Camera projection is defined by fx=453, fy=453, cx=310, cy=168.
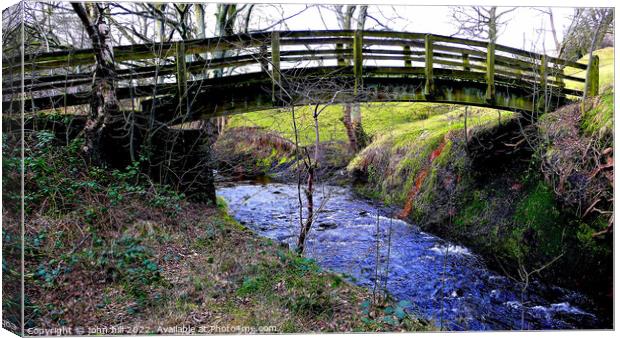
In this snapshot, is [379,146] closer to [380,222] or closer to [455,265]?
[380,222]

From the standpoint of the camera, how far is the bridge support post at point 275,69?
5.29 metres

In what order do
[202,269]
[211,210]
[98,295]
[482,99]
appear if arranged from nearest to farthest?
1. [98,295]
2. [202,269]
3. [211,210]
4. [482,99]

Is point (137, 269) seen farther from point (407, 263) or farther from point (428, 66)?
point (428, 66)

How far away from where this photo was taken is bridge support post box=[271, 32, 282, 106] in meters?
A: 5.29

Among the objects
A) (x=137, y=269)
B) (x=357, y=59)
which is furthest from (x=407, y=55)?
(x=137, y=269)

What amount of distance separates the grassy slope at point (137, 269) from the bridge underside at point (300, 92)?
87cm

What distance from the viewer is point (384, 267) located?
17.4ft

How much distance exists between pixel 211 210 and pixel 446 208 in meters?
3.30

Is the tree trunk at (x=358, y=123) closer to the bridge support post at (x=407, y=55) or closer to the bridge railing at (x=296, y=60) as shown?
the bridge railing at (x=296, y=60)

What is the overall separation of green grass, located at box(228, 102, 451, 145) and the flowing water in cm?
67

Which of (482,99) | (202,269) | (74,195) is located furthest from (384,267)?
(74,195)

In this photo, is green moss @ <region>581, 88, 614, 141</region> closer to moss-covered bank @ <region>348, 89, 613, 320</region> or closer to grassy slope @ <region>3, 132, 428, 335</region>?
moss-covered bank @ <region>348, 89, 613, 320</region>

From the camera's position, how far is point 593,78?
539cm

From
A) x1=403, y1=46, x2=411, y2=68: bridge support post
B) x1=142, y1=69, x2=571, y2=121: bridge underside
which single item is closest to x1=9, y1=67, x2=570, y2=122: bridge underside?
x1=142, y1=69, x2=571, y2=121: bridge underside
